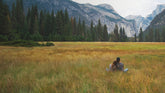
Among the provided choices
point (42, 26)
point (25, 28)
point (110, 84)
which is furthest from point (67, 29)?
point (110, 84)

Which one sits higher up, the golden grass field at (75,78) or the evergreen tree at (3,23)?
the evergreen tree at (3,23)

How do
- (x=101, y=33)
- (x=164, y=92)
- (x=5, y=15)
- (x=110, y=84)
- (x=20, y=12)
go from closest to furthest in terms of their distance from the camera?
(x=164, y=92) < (x=110, y=84) < (x=5, y=15) < (x=20, y=12) < (x=101, y=33)

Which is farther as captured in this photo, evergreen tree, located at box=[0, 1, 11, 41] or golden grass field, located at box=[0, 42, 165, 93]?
evergreen tree, located at box=[0, 1, 11, 41]

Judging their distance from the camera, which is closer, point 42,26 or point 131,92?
point 131,92

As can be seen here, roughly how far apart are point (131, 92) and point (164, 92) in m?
0.92

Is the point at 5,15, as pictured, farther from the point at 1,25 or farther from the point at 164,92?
the point at 164,92

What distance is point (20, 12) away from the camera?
2586 inches

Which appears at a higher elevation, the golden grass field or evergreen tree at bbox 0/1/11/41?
evergreen tree at bbox 0/1/11/41

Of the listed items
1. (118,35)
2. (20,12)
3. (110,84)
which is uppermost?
(20,12)

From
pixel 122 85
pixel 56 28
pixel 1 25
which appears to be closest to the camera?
pixel 122 85

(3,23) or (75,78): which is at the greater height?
(3,23)

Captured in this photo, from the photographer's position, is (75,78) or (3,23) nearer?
(75,78)

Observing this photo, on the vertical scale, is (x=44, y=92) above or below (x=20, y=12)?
below

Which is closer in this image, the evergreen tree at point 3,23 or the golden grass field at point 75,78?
the golden grass field at point 75,78
